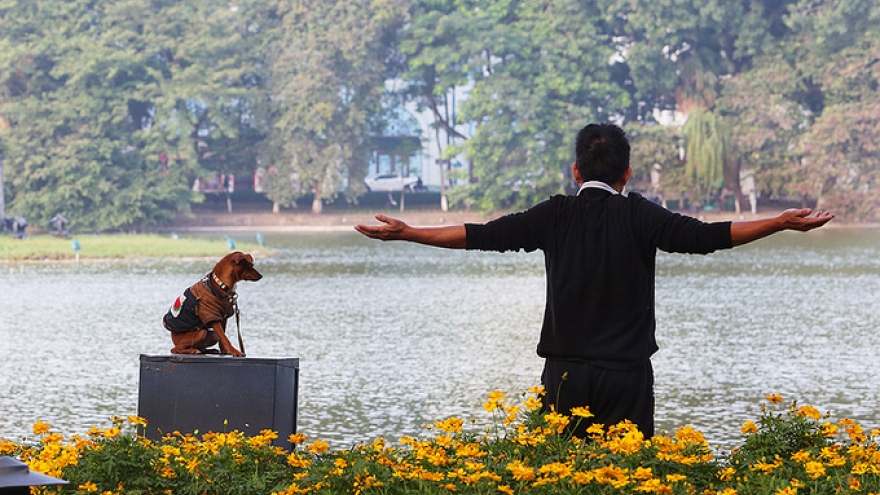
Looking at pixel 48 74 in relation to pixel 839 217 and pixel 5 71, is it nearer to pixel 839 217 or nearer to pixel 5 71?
pixel 5 71

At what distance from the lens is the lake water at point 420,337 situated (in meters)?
9.06

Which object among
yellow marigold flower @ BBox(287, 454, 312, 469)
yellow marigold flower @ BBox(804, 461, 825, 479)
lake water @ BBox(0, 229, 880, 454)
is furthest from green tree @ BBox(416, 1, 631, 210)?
yellow marigold flower @ BBox(804, 461, 825, 479)

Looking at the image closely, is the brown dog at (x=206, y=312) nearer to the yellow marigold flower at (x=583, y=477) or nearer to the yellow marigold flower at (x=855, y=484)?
the yellow marigold flower at (x=583, y=477)

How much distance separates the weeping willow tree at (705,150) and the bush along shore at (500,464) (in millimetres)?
35856

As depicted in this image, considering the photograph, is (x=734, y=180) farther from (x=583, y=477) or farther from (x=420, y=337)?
(x=583, y=477)

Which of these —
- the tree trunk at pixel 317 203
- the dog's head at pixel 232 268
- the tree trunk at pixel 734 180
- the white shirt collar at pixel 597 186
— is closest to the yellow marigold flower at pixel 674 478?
the white shirt collar at pixel 597 186

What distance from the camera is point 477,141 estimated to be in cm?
4122

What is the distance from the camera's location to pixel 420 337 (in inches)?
527

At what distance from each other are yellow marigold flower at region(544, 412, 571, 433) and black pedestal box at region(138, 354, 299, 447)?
1100 mm

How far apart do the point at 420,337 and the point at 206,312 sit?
8571 mm

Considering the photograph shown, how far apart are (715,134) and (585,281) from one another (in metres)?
36.5

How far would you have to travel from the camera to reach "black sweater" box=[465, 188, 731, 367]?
379 cm

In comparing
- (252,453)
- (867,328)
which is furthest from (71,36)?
(252,453)

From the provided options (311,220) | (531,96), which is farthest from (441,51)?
(311,220)
